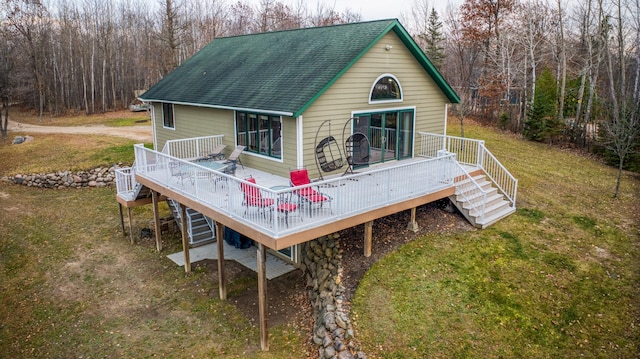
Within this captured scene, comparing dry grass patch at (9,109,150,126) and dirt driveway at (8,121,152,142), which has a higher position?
dry grass patch at (9,109,150,126)

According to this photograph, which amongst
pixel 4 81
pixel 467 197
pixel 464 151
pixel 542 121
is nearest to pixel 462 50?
pixel 542 121

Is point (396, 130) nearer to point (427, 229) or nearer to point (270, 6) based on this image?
point (427, 229)

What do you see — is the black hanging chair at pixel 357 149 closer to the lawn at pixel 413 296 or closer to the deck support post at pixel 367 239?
the deck support post at pixel 367 239

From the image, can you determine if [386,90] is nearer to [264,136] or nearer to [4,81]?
[264,136]

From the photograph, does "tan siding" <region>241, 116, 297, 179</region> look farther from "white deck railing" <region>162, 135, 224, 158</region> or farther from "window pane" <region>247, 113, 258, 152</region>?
"white deck railing" <region>162, 135, 224, 158</region>

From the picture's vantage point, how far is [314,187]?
9992mm

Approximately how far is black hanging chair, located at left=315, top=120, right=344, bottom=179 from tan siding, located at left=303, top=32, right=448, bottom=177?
8.3 inches

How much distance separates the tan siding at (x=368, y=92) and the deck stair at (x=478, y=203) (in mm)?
3069

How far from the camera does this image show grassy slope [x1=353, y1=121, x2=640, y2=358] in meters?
8.92

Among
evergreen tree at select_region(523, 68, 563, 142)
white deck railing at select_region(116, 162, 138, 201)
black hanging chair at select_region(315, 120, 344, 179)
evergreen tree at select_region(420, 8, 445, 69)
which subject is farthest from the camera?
evergreen tree at select_region(420, 8, 445, 69)

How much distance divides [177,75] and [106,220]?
6930 millimetres

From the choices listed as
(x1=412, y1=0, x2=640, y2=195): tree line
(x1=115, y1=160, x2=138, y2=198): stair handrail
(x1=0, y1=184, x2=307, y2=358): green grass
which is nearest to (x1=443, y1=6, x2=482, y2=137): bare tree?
(x1=412, y1=0, x2=640, y2=195): tree line

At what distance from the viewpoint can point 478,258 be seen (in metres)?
11.4

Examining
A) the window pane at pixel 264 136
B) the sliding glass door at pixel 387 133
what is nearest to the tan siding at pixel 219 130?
the window pane at pixel 264 136
